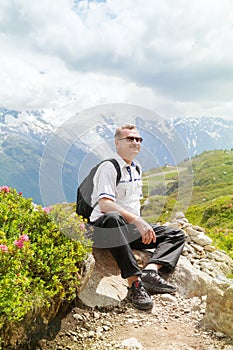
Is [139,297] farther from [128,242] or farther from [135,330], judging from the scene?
[128,242]

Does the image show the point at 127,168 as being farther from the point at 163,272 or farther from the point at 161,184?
the point at 163,272

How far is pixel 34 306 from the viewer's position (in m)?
3.71

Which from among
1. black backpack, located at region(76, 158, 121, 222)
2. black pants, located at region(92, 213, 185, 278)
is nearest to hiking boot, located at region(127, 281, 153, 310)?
black pants, located at region(92, 213, 185, 278)

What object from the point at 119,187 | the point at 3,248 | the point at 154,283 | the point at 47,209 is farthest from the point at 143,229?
the point at 3,248

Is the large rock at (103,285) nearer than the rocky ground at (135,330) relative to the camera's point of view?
No

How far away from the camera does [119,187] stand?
5.56 metres

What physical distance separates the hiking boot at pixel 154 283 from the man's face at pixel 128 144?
73.9 inches

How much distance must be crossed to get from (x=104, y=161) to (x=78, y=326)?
240cm

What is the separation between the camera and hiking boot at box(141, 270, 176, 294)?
557 centimetres

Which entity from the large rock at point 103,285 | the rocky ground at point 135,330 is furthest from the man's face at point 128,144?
the rocky ground at point 135,330

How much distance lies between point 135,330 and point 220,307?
1.14m

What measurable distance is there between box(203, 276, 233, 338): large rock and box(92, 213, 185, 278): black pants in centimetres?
111

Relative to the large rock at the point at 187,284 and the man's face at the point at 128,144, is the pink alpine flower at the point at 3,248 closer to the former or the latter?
the large rock at the point at 187,284

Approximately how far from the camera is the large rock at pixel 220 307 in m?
4.33
